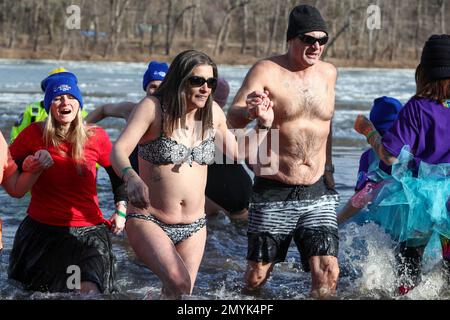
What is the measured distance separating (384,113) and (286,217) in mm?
1751

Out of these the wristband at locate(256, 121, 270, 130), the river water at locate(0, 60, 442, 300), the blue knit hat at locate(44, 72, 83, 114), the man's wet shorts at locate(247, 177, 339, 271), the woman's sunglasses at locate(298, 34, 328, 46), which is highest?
the woman's sunglasses at locate(298, 34, 328, 46)

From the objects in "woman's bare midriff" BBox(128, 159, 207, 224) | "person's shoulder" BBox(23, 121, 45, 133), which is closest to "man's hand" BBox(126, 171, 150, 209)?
"woman's bare midriff" BBox(128, 159, 207, 224)

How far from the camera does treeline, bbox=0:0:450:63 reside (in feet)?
201

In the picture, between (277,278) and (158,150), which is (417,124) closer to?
(158,150)

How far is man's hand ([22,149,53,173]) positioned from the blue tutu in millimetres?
1988

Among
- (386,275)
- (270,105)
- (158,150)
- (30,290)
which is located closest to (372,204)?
(386,275)

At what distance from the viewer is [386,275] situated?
5.65 metres

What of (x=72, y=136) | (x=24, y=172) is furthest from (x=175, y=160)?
(x=24, y=172)

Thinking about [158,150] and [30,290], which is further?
[30,290]

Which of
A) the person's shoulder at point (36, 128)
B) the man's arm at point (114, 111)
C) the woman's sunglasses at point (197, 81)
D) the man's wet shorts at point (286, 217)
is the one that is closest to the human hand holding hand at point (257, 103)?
the woman's sunglasses at point (197, 81)

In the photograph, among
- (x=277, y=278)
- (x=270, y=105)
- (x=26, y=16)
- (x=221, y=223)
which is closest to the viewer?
(x=270, y=105)

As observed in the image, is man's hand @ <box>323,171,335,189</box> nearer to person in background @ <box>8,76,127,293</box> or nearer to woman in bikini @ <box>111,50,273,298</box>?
woman in bikini @ <box>111,50,273,298</box>

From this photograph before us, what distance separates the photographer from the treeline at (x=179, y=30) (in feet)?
201

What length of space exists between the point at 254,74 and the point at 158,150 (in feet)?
2.80
